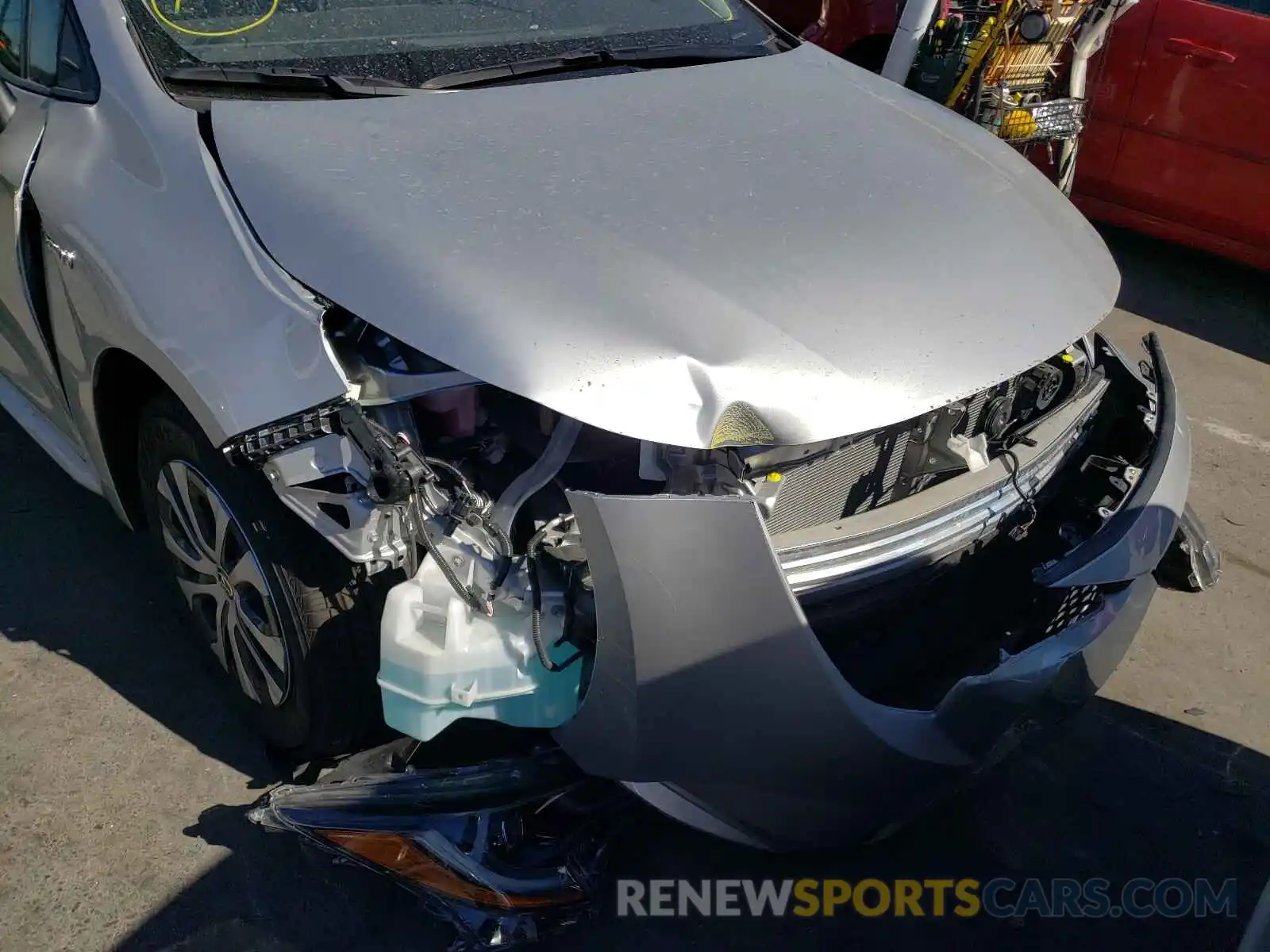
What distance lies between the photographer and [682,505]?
1.73 meters

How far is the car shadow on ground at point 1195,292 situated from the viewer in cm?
527

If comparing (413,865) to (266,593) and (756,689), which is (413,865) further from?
(756,689)

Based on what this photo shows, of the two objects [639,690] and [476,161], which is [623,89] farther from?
[639,690]

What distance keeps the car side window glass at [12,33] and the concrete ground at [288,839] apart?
130 centimetres

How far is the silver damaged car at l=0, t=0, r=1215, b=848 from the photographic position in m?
1.85

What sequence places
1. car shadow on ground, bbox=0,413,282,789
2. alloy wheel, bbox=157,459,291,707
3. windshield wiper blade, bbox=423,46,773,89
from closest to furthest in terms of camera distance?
alloy wheel, bbox=157,459,291,707 < windshield wiper blade, bbox=423,46,773,89 < car shadow on ground, bbox=0,413,282,789

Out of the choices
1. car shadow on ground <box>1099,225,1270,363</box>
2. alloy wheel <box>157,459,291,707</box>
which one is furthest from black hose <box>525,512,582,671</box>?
car shadow on ground <box>1099,225,1270,363</box>

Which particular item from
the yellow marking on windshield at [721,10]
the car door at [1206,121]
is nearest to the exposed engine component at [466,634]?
the yellow marking on windshield at [721,10]

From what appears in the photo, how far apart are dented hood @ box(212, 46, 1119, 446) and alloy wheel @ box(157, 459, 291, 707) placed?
0.59 metres

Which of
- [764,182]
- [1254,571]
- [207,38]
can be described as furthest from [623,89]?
[1254,571]

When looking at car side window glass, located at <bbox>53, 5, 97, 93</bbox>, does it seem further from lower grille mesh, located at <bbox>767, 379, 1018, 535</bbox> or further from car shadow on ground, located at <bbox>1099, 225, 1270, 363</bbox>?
car shadow on ground, located at <bbox>1099, 225, 1270, 363</bbox>

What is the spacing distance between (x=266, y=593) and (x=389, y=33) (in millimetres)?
1279

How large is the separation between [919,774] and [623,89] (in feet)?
5.22

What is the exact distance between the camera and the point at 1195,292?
5.67m
